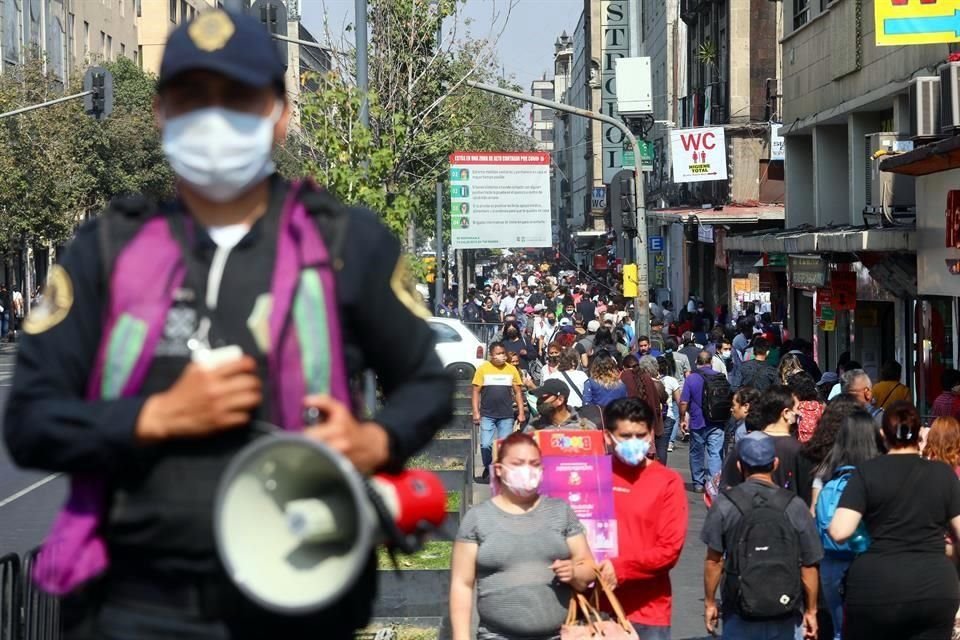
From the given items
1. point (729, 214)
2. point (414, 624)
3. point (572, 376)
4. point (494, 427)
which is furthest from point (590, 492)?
point (729, 214)

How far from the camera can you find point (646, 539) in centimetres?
820

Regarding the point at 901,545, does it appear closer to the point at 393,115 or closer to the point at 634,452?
the point at 634,452

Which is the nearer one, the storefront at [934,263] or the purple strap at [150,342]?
the purple strap at [150,342]

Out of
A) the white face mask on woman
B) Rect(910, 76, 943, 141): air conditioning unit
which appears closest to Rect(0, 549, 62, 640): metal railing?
the white face mask on woman

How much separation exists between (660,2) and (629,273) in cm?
3374

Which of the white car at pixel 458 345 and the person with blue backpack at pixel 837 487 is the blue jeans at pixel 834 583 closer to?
the person with blue backpack at pixel 837 487

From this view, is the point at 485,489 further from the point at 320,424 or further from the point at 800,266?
the point at 320,424

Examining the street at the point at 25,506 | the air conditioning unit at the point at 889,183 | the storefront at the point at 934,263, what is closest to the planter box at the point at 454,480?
the street at the point at 25,506

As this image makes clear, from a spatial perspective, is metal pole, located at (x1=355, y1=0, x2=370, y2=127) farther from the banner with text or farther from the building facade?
the banner with text

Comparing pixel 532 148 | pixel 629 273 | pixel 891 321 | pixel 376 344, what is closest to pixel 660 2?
pixel 532 148

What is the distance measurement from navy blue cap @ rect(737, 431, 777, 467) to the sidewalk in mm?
3114

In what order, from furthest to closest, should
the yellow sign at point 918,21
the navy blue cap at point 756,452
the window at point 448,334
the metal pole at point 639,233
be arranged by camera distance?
the window at point 448,334
the metal pole at point 639,233
the yellow sign at point 918,21
the navy blue cap at point 756,452

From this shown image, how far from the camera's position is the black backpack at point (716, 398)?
17.3 m

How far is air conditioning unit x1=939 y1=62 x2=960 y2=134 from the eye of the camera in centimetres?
1727
